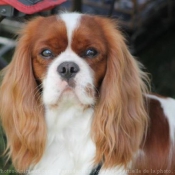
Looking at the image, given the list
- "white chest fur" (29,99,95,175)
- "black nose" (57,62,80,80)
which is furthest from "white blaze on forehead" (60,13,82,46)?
"white chest fur" (29,99,95,175)

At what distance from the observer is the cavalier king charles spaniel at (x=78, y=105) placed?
8.08ft

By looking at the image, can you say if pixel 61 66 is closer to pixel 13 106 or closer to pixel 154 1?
pixel 13 106

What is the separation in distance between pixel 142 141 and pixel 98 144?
0.87 ft

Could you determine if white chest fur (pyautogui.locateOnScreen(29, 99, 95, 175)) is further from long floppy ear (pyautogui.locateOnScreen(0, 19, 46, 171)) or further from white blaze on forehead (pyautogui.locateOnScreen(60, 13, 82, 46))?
white blaze on forehead (pyautogui.locateOnScreen(60, 13, 82, 46))

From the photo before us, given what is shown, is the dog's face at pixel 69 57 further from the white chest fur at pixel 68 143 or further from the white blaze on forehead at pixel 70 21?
the white chest fur at pixel 68 143

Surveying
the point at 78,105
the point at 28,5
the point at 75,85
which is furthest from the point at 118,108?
the point at 28,5

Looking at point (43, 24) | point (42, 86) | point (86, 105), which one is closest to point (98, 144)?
point (86, 105)

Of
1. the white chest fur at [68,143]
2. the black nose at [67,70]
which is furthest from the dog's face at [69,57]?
the white chest fur at [68,143]

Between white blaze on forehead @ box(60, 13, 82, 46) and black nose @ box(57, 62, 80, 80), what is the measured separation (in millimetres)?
122

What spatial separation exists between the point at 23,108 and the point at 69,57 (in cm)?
36

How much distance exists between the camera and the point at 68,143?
2693mm

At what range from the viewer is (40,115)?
2.62 meters

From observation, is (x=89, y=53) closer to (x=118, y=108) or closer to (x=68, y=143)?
(x=118, y=108)

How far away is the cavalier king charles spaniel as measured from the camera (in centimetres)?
246
